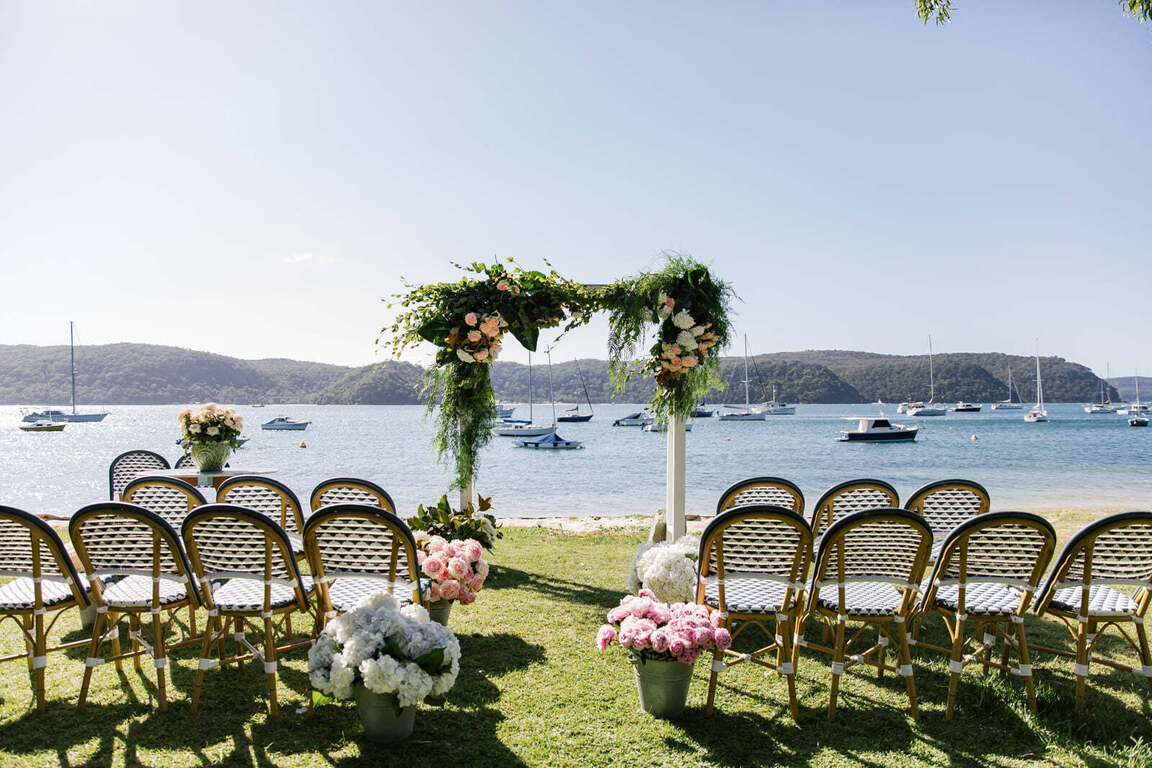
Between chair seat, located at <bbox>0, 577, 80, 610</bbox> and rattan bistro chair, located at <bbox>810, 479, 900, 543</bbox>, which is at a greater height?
rattan bistro chair, located at <bbox>810, 479, 900, 543</bbox>

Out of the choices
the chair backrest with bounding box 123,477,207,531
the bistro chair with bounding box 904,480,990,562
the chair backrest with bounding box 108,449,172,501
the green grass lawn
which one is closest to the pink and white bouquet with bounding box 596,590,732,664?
the green grass lawn

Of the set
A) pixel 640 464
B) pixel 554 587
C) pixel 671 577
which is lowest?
pixel 640 464

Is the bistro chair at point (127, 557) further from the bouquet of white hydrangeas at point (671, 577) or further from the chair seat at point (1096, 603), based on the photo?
the chair seat at point (1096, 603)

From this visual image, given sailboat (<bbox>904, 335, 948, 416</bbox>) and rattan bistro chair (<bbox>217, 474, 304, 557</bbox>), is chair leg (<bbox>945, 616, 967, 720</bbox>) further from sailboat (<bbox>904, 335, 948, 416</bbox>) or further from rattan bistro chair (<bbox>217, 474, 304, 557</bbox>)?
sailboat (<bbox>904, 335, 948, 416</bbox>)

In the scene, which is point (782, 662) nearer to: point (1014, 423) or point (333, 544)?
point (333, 544)

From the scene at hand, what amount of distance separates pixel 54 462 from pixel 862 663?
47162mm

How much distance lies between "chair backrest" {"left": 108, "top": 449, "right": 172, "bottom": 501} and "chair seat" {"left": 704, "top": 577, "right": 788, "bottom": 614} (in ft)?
16.1

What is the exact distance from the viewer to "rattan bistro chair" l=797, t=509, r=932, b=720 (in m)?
3.29

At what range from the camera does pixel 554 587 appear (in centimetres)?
640

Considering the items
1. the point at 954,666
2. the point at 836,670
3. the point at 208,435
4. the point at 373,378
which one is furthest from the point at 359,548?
the point at 373,378

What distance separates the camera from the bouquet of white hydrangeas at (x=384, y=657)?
2934mm

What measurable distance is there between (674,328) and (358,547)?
160 inches

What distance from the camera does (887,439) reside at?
4809cm

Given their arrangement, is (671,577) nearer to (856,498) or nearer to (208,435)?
(856,498)
